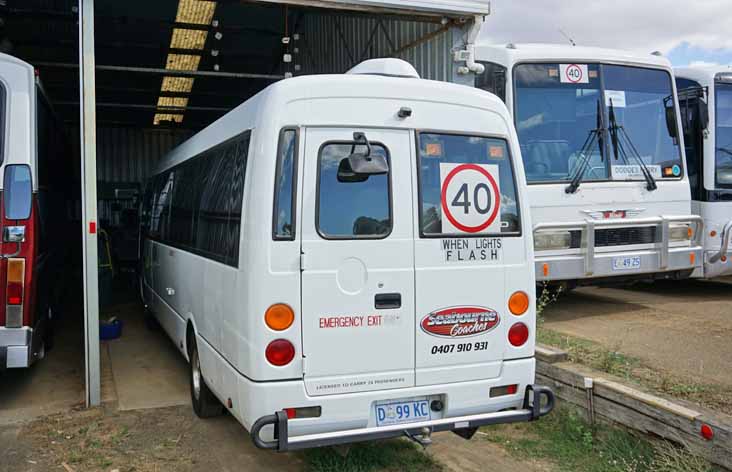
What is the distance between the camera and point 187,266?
6.59 m

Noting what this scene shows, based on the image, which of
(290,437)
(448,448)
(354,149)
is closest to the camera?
(290,437)

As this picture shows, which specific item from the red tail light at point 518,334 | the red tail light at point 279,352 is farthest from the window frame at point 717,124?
the red tail light at point 279,352

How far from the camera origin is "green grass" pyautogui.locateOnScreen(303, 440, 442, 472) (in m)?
4.79

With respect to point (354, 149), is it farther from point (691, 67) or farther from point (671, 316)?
point (691, 67)

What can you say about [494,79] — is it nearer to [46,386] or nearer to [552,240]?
[552,240]

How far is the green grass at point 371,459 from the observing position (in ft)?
15.7

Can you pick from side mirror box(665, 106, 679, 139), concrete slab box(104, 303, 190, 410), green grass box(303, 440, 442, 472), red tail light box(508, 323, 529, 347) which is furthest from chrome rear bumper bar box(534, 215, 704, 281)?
concrete slab box(104, 303, 190, 410)

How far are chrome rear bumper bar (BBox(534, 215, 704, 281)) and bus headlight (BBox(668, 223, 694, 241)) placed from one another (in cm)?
7

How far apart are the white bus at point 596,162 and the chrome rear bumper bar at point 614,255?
1 centimetres

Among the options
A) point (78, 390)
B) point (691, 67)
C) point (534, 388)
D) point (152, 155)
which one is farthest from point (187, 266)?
point (152, 155)

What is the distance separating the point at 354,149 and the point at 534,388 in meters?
2.10

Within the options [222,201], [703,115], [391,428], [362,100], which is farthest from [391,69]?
[703,115]

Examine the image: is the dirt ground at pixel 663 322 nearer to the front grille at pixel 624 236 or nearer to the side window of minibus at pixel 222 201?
the front grille at pixel 624 236

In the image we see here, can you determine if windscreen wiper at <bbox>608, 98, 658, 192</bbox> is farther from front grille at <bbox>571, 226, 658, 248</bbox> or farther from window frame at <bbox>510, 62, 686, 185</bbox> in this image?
front grille at <bbox>571, 226, 658, 248</bbox>
